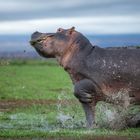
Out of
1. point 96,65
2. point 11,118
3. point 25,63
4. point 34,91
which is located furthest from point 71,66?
point 25,63

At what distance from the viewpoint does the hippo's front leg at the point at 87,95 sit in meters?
15.0

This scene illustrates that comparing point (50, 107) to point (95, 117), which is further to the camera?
point (50, 107)

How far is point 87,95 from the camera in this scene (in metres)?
15.0

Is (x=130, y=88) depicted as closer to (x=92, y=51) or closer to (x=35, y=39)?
(x=92, y=51)

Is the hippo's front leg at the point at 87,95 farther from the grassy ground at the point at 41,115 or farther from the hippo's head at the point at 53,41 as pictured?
the hippo's head at the point at 53,41

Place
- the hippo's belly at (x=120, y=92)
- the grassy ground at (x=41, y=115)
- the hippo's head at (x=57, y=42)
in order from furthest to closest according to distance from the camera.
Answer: the hippo's head at (x=57, y=42), the hippo's belly at (x=120, y=92), the grassy ground at (x=41, y=115)

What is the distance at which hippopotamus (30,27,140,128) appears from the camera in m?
15.0

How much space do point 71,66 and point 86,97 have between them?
0.71 meters

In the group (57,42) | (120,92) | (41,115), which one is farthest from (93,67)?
(41,115)

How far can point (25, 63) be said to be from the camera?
54094mm

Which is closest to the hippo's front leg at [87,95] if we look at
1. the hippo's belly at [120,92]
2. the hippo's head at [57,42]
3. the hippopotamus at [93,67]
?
the hippopotamus at [93,67]

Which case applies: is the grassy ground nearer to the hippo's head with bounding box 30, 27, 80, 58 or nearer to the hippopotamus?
the hippopotamus

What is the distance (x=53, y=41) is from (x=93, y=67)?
105 cm

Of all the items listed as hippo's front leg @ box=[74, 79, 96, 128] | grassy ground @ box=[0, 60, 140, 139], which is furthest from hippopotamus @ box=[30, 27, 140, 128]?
grassy ground @ box=[0, 60, 140, 139]
